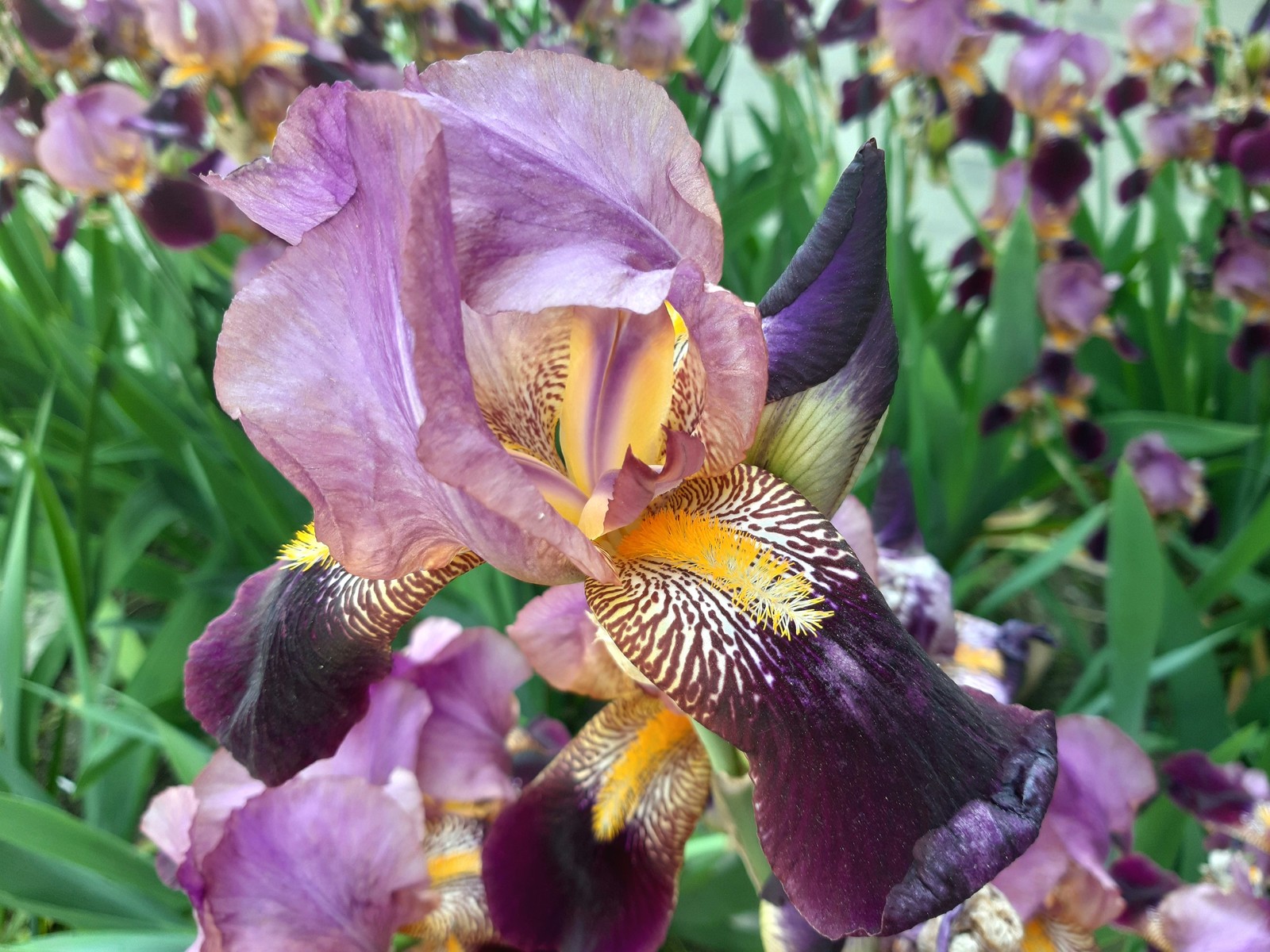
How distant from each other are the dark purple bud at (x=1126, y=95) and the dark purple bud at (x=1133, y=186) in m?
0.12

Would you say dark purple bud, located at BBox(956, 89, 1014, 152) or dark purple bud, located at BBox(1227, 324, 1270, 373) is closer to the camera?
dark purple bud, located at BBox(1227, 324, 1270, 373)

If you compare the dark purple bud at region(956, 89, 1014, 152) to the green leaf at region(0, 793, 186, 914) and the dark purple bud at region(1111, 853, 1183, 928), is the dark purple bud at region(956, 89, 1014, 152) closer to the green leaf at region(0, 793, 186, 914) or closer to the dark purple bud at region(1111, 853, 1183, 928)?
the dark purple bud at region(1111, 853, 1183, 928)

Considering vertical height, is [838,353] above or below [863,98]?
above

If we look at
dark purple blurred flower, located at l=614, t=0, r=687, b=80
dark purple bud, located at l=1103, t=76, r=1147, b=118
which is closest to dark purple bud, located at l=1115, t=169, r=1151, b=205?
dark purple bud, located at l=1103, t=76, r=1147, b=118

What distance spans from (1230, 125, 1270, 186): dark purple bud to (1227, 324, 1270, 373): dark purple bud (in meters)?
0.22

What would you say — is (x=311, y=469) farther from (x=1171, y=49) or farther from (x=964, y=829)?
(x=1171, y=49)

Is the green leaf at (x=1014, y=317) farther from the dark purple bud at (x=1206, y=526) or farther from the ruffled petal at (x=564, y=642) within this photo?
the ruffled petal at (x=564, y=642)

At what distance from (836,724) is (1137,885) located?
34 cm

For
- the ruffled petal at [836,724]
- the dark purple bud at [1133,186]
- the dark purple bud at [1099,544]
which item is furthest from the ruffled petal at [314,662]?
the dark purple bud at [1133,186]

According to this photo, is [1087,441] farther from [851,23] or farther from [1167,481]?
[851,23]

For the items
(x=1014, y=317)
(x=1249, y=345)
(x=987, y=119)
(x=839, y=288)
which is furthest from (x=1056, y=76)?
(x=839, y=288)

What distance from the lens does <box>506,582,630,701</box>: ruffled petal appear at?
54 cm

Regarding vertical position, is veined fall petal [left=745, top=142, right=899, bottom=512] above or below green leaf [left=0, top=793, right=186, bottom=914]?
above

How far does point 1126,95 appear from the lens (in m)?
1.70
